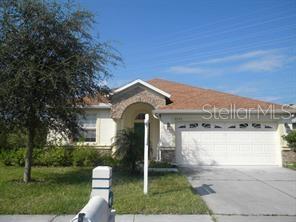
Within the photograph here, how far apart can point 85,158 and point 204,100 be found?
7502mm

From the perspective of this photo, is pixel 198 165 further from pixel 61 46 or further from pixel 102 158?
pixel 61 46

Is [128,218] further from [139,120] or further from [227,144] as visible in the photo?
[139,120]

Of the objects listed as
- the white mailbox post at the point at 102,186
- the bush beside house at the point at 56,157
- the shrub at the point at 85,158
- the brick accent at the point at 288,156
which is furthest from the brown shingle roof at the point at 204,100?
the white mailbox post at the point at 102,186

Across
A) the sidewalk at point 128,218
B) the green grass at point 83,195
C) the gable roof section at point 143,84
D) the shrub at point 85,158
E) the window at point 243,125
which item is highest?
the gable roof section at point 143,84

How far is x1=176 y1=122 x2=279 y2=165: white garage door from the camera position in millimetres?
16359

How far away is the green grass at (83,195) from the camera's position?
730 centimetres

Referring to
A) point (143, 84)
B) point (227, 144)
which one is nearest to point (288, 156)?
point (227, 144)

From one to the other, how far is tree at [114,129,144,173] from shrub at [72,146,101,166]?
3.42m

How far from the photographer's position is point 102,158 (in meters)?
15.8

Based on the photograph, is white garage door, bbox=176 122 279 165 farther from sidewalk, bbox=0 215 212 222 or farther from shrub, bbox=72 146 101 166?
sidewalk, bbox=0 215 212 222

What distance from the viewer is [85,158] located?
15688mm

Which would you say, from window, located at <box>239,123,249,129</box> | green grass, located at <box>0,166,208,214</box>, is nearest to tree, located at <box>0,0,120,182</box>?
green grass, located at <box>0,166,208,214</box>

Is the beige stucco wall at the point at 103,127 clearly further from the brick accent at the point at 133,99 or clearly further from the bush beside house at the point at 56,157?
the bush beside house at the point at 56,157

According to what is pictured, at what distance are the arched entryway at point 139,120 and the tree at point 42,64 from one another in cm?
754
